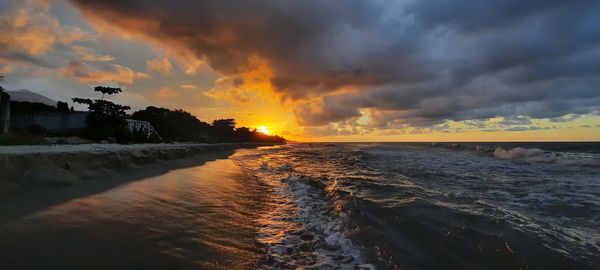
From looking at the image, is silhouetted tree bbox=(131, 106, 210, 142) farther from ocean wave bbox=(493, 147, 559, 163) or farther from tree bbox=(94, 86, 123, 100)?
ocean wave bbox=(493, 147, 559, 163)

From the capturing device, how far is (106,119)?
104ft

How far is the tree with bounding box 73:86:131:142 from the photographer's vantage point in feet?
100

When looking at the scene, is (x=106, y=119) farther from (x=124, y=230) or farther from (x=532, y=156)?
(x=532, y=156)

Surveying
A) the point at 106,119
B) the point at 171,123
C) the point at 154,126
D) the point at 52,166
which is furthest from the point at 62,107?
the point at 52,166

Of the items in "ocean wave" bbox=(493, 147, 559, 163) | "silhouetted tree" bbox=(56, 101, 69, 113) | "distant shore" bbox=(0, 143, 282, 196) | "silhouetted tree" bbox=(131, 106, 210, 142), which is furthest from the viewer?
"silhouetted tree" bbox=(131, 106, 210, 142)

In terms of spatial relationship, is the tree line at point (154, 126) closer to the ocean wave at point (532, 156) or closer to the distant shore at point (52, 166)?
the distant shore at point (52, 166)

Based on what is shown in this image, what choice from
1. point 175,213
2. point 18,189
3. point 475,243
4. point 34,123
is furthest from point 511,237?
point 34,123

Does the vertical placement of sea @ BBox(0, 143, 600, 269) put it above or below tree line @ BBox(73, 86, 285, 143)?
below

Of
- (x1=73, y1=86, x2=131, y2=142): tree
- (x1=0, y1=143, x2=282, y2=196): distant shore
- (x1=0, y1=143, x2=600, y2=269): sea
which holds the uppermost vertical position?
(x1=73, y1=86, x2=131, y2=142): tree

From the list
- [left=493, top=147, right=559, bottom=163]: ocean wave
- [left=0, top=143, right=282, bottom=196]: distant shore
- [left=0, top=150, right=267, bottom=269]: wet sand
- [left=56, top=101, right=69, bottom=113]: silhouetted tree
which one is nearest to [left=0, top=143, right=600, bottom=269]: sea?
[left=0, top=150, right=267, bottom=269]: wet sand

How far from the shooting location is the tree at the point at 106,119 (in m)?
30.5

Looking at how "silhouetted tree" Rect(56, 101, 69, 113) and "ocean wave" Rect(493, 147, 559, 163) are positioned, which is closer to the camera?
"ocean wave" Rect(493, 147, 559, 163)

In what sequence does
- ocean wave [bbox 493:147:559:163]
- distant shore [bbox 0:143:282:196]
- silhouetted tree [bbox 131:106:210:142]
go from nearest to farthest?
distant shore [bbox 0:143:282:196] < ocean wave [bbox 493:147:559:163] < silhouetted tree [bbox 131:106:210:142]

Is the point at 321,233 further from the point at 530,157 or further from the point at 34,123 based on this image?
the point at 34,123
